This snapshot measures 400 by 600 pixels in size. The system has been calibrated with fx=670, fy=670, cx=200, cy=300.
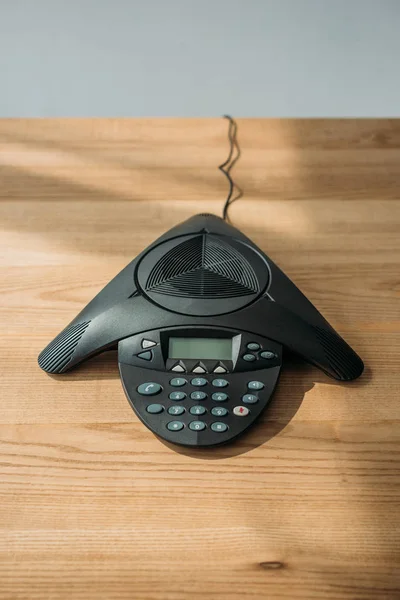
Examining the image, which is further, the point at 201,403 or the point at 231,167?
the point at 231,167

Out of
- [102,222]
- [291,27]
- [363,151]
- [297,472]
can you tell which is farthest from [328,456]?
[291,27]

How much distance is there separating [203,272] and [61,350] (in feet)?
0.61

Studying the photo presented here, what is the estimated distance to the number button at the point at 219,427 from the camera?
646 millimetres

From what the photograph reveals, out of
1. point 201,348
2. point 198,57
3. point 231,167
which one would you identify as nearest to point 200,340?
point 201,348

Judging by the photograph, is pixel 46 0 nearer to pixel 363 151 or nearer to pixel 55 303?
pixel 363 151

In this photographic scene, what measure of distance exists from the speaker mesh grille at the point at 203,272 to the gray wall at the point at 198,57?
133 cm

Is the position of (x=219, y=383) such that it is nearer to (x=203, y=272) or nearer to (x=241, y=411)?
(x=241, y=411)

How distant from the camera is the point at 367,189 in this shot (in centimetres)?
103

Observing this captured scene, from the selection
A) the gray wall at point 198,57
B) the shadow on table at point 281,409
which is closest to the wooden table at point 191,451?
the shadow on table at point 281,409

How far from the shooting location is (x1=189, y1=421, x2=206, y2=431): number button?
0.65 meters

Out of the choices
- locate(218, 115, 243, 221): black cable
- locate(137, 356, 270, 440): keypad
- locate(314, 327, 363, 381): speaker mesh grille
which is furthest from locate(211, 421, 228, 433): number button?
locate(218, 115, 243, 221): black cable

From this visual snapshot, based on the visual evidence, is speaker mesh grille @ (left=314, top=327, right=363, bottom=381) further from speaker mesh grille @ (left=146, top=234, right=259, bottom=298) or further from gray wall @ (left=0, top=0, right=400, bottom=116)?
gray wall @ (left=0, top=0, right=400, bottom=116)

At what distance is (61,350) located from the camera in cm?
74

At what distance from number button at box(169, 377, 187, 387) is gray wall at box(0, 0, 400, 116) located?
60.6 inches
